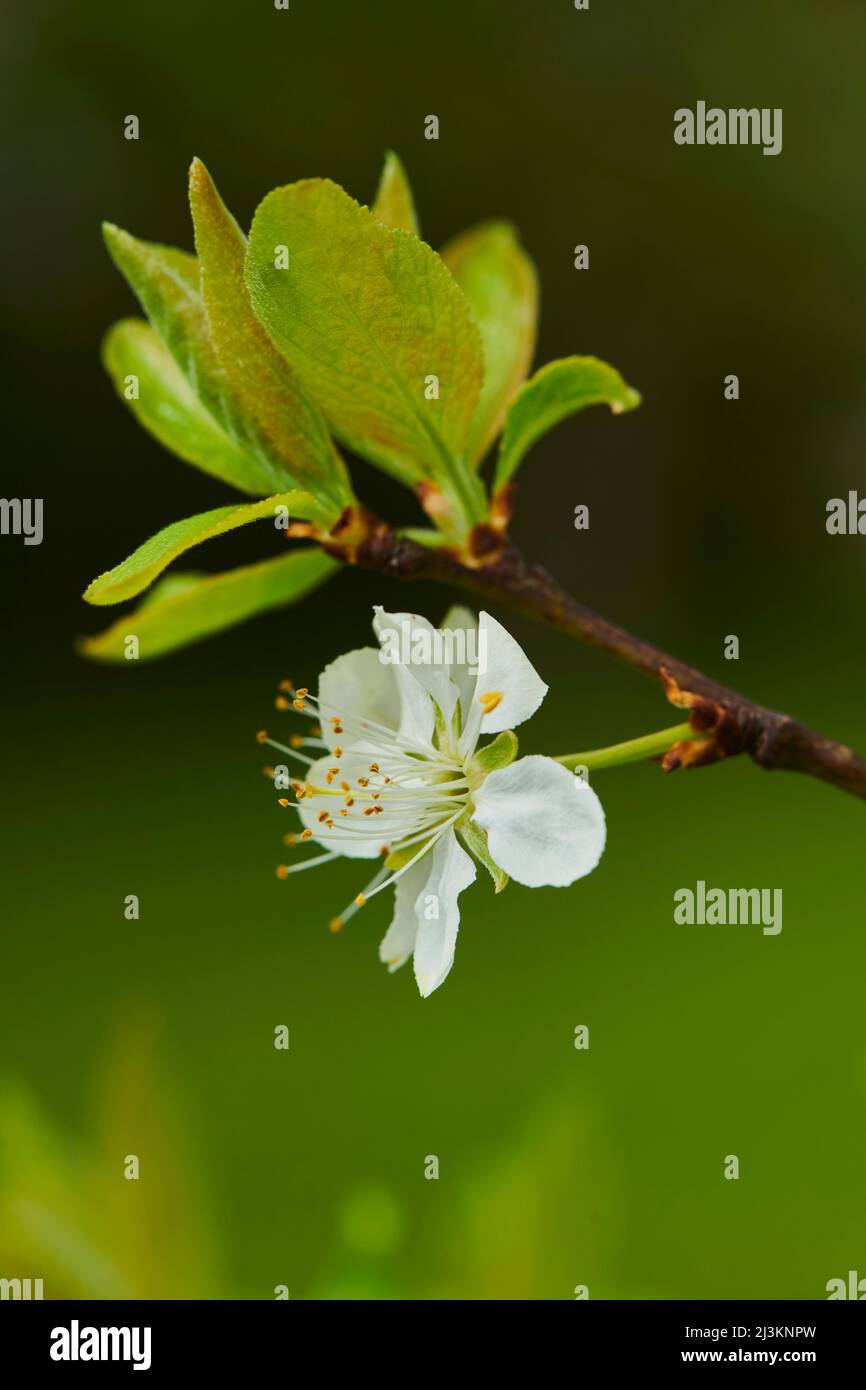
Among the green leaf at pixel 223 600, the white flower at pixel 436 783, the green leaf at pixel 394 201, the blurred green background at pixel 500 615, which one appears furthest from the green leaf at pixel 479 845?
the blurred green background at pixel 500 615

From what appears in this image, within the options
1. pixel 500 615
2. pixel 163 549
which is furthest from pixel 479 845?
pixel 500 615

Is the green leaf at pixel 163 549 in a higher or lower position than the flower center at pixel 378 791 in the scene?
higher

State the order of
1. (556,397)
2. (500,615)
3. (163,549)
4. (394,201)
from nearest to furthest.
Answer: (163,549) < (556,397) < (394,201) < (500,615)

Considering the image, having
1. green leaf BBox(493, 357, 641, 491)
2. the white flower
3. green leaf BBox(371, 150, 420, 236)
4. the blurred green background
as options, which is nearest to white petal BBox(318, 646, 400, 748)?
the white flower

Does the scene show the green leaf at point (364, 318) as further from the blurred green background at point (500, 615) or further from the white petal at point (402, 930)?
the blurred green background at point (500, 615)

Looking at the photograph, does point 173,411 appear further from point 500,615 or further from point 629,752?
point 500,615

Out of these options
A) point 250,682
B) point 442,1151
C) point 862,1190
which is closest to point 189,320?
point 862,1190
